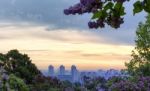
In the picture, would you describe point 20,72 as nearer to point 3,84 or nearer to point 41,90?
point 41,90

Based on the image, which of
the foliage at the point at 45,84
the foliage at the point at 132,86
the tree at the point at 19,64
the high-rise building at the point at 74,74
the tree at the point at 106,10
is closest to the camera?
the tree at the point at 106,10

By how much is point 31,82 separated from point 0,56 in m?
5.50

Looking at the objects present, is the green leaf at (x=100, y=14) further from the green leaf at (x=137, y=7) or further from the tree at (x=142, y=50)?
the tree at (x=142, y=50)

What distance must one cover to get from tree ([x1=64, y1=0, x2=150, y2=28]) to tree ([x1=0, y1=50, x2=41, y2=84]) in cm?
6815

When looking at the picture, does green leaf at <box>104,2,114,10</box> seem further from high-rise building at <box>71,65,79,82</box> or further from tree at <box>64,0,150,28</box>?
high-rise building at <box>71,65,79,82</box>

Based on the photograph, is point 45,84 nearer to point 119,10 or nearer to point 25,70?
point 25,70

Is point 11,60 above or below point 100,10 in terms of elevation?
above

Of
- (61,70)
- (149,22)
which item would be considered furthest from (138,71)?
(61,70)

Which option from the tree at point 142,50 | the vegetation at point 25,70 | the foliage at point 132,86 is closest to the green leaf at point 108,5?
the foliage at point 132,86

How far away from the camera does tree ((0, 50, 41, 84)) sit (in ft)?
241

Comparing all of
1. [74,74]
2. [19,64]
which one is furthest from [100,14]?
[74,74]

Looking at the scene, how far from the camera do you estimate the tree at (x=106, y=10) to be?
4.76 metres

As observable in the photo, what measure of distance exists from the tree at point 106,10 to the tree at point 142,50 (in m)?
35.0

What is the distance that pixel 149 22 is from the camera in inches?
1608
